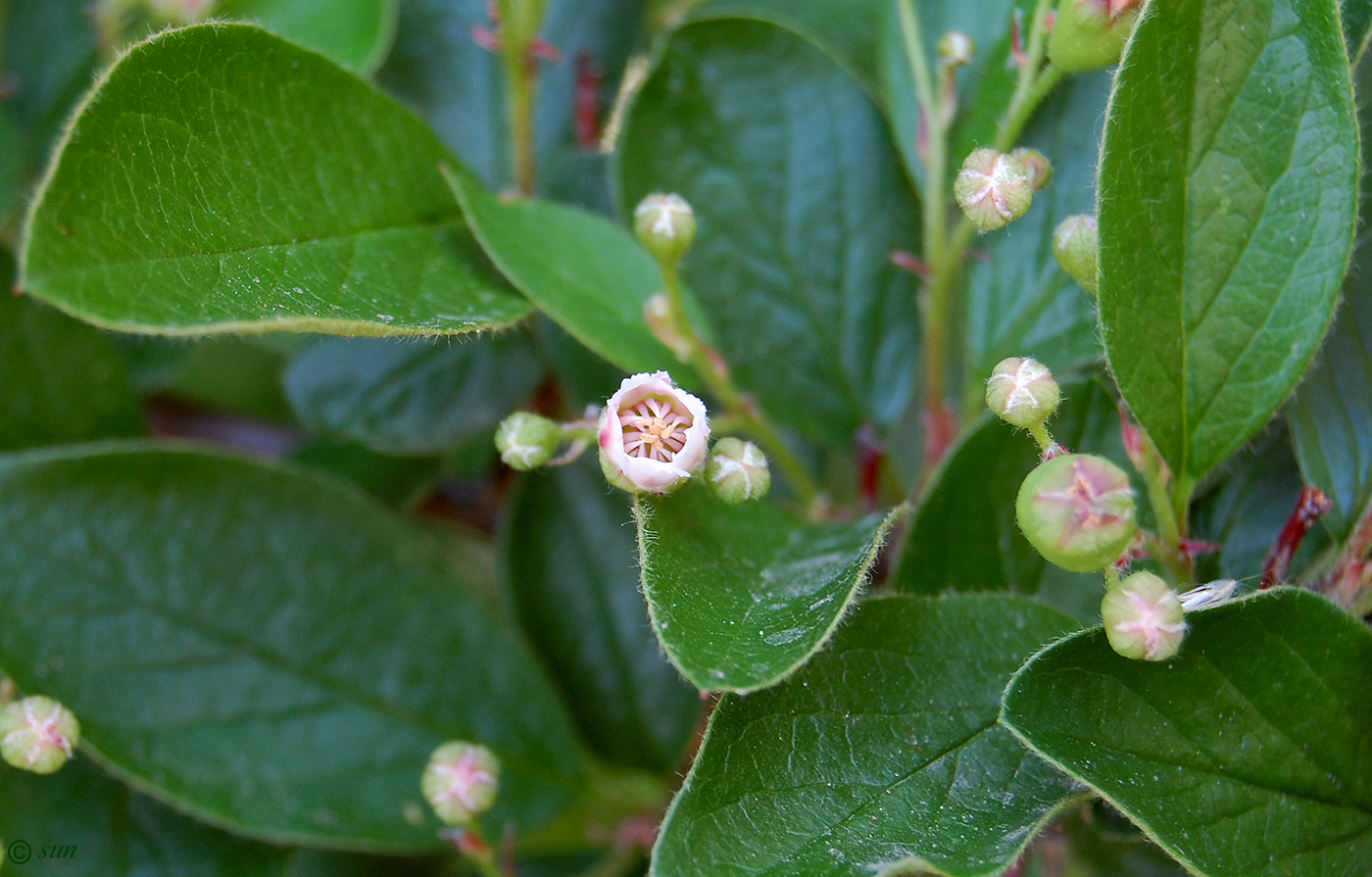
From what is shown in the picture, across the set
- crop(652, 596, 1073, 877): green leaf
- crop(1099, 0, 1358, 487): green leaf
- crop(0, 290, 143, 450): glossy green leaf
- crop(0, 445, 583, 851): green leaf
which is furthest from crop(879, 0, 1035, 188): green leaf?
crop(0, 290, 143, 450): glossy green leaf

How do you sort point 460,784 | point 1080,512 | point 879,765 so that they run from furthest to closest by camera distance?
point 460,784 → point 879,765 → point 1080,512

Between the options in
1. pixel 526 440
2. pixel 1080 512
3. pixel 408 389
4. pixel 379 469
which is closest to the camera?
pixel 1080 512

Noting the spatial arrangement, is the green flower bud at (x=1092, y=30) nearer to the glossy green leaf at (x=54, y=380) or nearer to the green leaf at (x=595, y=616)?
the green leaf at (x=595, y=616)

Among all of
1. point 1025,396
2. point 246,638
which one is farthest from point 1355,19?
point 246,638

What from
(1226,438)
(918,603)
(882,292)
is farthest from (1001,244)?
(918,603)

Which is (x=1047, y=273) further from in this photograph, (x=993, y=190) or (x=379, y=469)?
(x=379, y=469)

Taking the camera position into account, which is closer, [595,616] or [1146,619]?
[1146,619]

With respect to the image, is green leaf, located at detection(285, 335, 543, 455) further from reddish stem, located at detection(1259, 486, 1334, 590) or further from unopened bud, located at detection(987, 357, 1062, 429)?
reddish stem, located at detection(1259, 486, 1334, 590)
